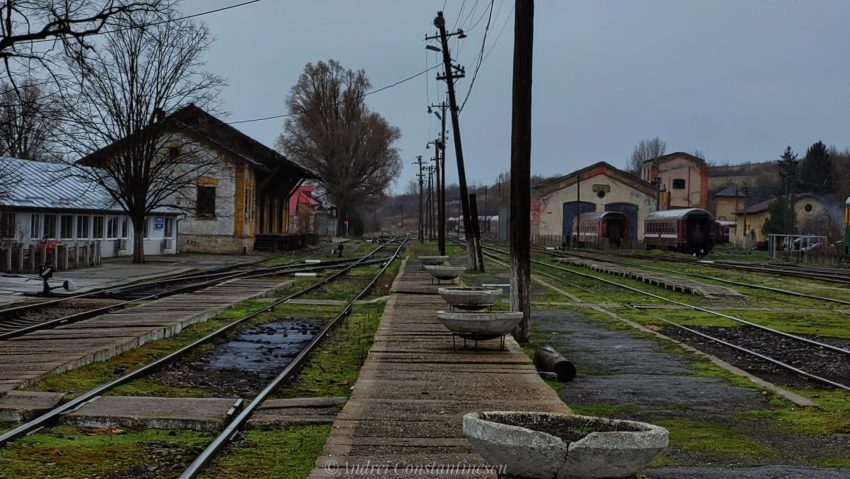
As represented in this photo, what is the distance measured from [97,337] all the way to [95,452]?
708cm

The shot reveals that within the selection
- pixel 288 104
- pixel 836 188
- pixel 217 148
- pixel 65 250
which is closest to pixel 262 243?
pixel 217 148

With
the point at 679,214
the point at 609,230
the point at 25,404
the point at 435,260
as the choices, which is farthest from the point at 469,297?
the point at 609,230

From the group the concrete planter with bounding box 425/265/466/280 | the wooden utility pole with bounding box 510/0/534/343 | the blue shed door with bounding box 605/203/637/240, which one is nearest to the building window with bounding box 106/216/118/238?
the concrete planter with bounding box 425/265/466/280

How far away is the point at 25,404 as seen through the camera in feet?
27.2

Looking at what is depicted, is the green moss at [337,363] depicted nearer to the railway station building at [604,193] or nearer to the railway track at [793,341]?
the railway track at [793,341]

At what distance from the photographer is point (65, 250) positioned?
108ft

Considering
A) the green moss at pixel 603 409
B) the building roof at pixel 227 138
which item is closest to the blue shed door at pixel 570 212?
the building roof at pixel 227 138

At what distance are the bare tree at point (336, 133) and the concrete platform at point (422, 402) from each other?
6888 cm

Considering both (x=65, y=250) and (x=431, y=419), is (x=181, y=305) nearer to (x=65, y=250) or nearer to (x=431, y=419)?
(x=431, y=419)

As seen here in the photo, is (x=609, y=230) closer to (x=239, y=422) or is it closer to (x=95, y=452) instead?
(x=239, y=422)

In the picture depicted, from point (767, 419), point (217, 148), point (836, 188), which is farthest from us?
point (836, 188)

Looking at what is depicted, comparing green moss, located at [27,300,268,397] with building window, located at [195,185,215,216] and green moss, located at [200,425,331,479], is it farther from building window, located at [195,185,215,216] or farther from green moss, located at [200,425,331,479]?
building window, located at [195,185,215,216]

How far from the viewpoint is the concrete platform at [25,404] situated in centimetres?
796

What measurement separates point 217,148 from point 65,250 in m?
19.7
